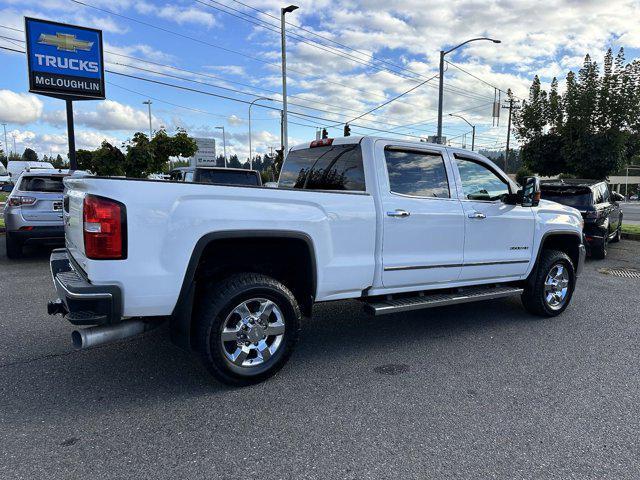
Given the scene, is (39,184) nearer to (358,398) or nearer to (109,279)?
(109,279)

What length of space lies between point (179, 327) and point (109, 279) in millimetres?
633

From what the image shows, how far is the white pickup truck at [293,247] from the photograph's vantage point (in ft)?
9.65

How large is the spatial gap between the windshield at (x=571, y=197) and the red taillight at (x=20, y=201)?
1009 cm

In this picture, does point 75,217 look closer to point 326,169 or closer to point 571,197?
point 326,169

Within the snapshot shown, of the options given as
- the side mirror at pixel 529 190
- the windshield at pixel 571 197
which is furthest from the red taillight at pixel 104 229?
the windshield at pixel 571 197

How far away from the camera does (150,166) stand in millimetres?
18766

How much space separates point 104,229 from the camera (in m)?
2.87

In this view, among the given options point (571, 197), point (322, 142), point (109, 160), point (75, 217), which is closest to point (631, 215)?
point (571, 197)

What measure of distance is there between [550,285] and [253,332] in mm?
3784

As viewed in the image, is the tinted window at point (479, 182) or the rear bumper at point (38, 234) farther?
the rear bumper at point (38, 234)

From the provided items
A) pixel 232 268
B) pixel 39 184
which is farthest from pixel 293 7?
pixel 232 268

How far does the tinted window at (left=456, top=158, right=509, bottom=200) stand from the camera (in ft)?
15.4

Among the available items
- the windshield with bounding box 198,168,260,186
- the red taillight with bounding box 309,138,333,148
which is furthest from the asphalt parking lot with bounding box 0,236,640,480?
the windshield with bounding box 198,168,260,186

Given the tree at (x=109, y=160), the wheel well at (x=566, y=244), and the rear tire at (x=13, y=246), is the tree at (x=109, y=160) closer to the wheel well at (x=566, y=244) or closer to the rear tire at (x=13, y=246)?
the rear tire at (x=13, y=246)
